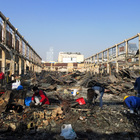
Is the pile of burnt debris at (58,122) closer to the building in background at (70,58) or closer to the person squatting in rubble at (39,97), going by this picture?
the person squatting in rubble at (39,97)

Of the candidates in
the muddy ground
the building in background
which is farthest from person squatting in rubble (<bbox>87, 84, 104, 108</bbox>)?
the building in background

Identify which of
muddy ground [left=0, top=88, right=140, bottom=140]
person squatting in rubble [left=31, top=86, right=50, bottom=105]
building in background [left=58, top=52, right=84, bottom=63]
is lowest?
muddy ground [left=0, top=88, right=140, bottom=140]

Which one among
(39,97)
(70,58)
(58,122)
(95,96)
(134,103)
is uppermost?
(70,58)

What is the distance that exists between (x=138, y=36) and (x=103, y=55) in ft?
33.0

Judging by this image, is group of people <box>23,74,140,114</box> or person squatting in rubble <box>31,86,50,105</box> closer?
group of people <box>23,74,140,114</box>

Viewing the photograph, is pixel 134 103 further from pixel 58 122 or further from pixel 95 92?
pixel 58 122

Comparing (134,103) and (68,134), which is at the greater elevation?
(134,103)

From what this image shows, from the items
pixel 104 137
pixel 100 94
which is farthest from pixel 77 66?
pixel 104 137

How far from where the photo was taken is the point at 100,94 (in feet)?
20.9

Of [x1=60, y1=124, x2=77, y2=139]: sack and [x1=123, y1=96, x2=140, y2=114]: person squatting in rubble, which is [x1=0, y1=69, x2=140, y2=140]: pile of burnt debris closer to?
[x1=60, y1=124, x2=77, y2=139]: sack

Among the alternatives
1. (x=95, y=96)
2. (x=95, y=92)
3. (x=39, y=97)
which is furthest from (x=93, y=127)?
(x=39, y=97)

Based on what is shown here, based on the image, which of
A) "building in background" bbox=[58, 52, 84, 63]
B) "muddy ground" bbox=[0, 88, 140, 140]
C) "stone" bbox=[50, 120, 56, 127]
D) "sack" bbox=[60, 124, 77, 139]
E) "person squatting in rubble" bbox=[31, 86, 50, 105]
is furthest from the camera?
"building in background" bbox=[58, 52, 84, 63]

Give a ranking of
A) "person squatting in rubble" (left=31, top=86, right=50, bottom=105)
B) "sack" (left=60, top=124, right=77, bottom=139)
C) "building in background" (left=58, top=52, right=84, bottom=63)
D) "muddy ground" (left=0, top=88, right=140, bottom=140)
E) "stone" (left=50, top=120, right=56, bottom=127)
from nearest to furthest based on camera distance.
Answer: "sack" (left=60, top=124, right=77, bottom=139), "muddy ground" (left=0, top=88, right=140, bottom=140), "stone" (left=50, top=120, right=56, bottom=127), "person squatting in rubble" (left=31, top=86, right=50, bottom=105), "building in background" (left=58, top=52, right=84, bottom=63)

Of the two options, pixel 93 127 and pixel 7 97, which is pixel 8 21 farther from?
pixel 93 127
